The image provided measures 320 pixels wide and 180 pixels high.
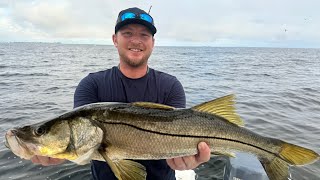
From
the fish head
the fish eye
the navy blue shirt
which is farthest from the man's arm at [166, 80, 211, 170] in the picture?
the fish eye

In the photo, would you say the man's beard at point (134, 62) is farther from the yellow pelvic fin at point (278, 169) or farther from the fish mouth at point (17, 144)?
the yellow pelvic fin at point (278, 169)

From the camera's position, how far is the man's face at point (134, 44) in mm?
4057

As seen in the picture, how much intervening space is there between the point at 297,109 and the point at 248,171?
35.5 feet

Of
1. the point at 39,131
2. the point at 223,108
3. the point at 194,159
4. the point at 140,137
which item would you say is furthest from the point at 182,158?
the point at 39,131

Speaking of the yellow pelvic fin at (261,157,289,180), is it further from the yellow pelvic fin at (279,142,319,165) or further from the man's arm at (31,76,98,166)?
the man's arm at (31,76,98,166)

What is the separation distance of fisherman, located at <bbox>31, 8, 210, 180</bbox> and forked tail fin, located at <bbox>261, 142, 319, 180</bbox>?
122cm

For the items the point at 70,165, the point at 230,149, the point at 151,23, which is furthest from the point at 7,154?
the point at 230,149

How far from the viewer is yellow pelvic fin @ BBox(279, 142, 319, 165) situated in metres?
3.26

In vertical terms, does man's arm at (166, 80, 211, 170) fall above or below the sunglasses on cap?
below

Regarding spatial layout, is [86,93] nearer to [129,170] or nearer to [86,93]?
[86,93]

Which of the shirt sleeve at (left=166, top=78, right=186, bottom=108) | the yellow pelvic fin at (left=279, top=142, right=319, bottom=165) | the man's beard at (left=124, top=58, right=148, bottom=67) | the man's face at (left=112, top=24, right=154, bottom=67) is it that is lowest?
the yellow pelvic fin at (left=279, top=142, right=319, bottom=165)

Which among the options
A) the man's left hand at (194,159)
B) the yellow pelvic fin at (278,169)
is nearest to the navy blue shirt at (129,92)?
the man's left hand at (194,159)

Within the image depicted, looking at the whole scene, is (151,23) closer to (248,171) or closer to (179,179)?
(179,179)

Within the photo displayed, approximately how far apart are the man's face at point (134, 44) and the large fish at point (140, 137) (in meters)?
1.01
